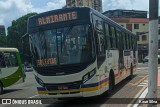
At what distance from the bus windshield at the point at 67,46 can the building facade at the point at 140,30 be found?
231 ft

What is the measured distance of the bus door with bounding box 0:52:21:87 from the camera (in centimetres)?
1835

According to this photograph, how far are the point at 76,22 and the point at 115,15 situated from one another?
81.5 metres

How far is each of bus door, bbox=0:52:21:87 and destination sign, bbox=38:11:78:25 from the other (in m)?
7.47

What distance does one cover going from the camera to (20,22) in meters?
75.7

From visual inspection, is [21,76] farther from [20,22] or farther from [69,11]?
[20,22]

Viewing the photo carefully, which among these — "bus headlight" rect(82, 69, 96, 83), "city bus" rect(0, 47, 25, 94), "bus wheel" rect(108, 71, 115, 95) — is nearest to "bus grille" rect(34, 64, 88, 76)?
"bus headlight" rect(82, 69, 96, 83)

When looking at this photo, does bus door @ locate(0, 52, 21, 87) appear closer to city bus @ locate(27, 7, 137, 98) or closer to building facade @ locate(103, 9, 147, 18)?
city bus @ locate(27, 7, 137, 98)

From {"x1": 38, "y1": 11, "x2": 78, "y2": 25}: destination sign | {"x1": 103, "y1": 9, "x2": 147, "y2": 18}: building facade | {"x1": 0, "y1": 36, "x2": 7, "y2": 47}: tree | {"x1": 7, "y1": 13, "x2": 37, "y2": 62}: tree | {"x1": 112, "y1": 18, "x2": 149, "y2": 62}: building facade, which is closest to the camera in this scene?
{"x1": 38, "y1": 11, "x2": 78, "y2": 25}: destination sign

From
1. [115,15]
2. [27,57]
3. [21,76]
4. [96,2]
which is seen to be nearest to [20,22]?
[96,2]

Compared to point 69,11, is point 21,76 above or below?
below

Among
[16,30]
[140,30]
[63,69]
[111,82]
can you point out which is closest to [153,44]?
[63,69]

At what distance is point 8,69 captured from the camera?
18922mm

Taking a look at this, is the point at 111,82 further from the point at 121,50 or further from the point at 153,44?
the point at 153,44

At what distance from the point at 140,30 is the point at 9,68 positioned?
68.2 meters
